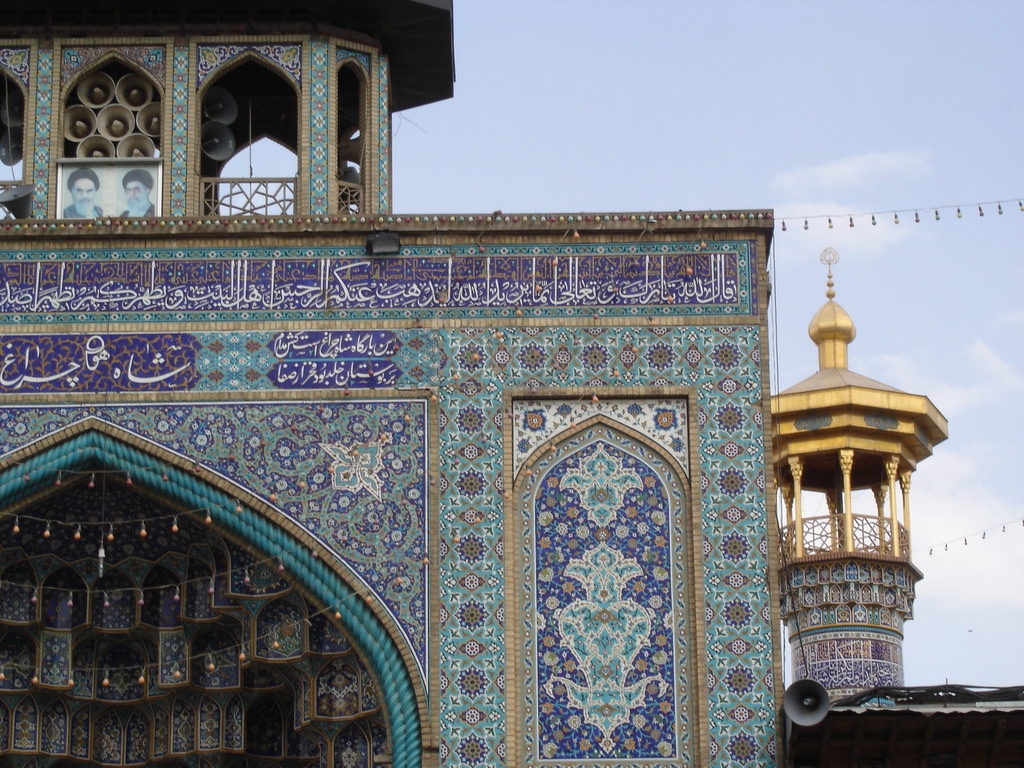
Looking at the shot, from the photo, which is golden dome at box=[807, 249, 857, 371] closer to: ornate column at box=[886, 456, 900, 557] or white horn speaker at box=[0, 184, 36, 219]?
ornate column at box=[886, 456, 900, 557]

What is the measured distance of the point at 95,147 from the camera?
12.7 meters

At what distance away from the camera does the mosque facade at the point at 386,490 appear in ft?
36.7

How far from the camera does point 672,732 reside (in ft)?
36.4

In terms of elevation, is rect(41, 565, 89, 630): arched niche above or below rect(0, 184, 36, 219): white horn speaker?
below

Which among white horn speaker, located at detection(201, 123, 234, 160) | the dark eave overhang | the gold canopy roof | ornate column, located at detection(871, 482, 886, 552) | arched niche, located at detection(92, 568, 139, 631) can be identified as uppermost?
the dark eave overhang

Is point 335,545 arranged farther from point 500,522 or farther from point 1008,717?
point 1008,717

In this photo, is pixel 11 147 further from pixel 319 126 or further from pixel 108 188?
pixel 319 126

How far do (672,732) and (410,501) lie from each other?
5.94ft

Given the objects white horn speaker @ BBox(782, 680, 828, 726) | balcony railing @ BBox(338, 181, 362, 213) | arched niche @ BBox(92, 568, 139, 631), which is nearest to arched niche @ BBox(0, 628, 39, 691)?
arched niche @ BBox(92, 568, 139, 631)

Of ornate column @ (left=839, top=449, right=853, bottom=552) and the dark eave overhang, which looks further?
ornate column @ (left=839, top=449, right=853, bottom=552)

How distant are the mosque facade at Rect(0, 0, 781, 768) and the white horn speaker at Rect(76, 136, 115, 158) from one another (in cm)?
56

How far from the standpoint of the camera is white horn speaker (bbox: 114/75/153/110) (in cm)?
1280

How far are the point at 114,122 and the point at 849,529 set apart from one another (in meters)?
8.08

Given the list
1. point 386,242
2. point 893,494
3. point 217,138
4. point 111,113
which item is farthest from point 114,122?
point 893,494
